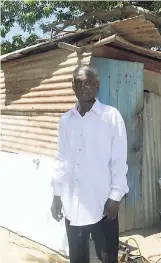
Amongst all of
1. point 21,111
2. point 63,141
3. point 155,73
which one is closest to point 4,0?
point 21,111

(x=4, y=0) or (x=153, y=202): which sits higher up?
(x=4, y=0)

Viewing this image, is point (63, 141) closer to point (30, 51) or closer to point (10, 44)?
point (30, 51)

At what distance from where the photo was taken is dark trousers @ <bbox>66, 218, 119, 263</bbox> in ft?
9.31

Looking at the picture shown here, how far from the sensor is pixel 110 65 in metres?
5.08

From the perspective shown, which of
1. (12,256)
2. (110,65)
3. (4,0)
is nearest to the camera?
(12,256)

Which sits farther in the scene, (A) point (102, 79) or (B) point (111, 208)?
(A) point (102, 79)

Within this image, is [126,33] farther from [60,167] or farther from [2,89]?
[2,89]

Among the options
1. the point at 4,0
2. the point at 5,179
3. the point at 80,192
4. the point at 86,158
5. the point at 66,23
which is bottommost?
the point at 5,179

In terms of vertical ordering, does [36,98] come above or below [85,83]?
below

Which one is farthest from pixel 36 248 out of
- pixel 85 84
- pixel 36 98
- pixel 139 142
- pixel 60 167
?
pixel 85 84

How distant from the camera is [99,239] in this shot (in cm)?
287

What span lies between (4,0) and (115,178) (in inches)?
377

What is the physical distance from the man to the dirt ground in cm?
179

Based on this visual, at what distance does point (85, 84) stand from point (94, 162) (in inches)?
22.8
